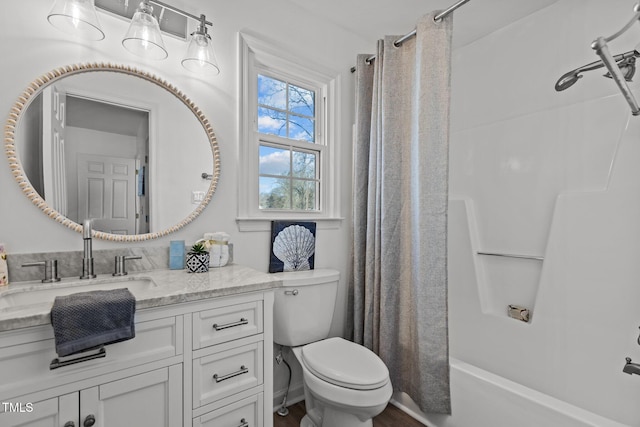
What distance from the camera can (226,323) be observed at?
117 cm

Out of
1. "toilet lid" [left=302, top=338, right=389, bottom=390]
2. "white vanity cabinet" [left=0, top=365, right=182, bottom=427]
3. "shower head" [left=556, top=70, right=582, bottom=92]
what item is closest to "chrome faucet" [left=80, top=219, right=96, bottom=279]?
"white vanity cabinet" [left=0, top=365, right=182, bottom=427]

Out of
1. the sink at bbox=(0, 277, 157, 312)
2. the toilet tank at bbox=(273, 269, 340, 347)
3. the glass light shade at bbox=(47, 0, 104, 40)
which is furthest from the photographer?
the toilet tank at bbox=(273, 269, 340, 347)

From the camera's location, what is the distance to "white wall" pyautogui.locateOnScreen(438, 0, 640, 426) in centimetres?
156

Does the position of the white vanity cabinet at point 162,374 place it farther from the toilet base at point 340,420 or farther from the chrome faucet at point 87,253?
the chrome faucet at point 87,253

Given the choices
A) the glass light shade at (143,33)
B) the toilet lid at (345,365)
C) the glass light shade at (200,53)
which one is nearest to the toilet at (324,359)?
Result: the toilet lid at (345,365)

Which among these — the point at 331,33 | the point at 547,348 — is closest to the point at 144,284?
the point at 331,33

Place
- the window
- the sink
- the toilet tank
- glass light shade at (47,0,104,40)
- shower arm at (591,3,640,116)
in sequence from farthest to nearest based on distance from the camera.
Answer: the window → the toilet tank → glass light shade at (47,0,104,40) → the sink → shower arm at (591,3,640,116)

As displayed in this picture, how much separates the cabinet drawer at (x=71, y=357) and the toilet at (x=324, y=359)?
673 mm

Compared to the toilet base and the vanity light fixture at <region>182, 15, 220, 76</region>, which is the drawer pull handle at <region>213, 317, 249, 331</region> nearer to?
the toilet base

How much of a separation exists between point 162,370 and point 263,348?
0.38 meters

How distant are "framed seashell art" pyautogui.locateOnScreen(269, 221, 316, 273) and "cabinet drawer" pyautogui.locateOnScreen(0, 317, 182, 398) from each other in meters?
0.84

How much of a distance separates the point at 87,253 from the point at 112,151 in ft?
1.53

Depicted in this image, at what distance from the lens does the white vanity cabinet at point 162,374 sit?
0.83 meters

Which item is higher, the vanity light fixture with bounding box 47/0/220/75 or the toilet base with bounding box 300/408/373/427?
the vanity light fixture with bounding box 47/0/220/75
